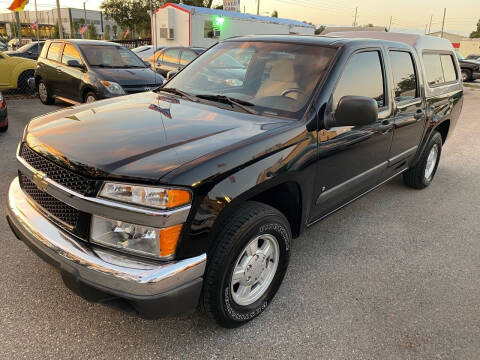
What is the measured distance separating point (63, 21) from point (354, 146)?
104m

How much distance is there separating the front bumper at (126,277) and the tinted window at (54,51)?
8159mm

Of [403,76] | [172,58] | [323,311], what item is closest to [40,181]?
[323,311]

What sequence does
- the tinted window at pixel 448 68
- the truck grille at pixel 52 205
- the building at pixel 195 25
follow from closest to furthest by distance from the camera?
the truck grille at pixel 52 205 → the tinted window at pixel 448 68 → the building at pixel 195 25

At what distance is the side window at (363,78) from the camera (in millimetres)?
2961

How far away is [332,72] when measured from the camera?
9.37ft

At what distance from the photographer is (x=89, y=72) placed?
7.87 metres

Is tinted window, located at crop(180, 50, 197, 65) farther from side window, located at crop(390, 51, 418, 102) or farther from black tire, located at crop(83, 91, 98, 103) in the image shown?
side window, located at crop(390, 51, 418, 102)

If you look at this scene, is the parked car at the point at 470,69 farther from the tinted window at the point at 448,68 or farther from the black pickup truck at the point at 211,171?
the black pickup truck at the point at 211,171

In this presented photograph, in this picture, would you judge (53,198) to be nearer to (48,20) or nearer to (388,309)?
(388,309)

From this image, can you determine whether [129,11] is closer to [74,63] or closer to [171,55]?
[171,55]

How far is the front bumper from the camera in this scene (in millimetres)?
1849

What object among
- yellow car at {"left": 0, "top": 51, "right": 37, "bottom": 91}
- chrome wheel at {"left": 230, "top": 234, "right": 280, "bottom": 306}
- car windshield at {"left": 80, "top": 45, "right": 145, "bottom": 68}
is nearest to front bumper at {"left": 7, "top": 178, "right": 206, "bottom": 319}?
chrome wheel at {"left": 230, "top": 234, "right": 280, "bottom": 306}

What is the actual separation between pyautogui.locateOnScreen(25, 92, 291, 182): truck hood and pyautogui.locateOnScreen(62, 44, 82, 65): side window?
6.18m

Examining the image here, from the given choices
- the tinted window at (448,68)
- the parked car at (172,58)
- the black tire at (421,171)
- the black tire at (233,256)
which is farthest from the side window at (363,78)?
the parked car at (172,58)
